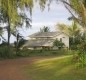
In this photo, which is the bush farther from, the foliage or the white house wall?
the white house wall

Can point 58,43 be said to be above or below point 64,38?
below

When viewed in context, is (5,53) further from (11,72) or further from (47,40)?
(47,40)

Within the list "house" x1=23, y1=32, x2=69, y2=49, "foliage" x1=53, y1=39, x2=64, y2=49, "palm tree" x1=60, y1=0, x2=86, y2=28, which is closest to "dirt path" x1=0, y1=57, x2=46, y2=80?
"palm tree" x1=60, y1=0, x2=86, y2=28

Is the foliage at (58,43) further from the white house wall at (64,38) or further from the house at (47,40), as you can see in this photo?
the white house wall at (64,38)

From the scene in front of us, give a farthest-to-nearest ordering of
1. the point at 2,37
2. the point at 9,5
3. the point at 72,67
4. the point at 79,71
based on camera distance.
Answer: the point at 2,37, the point at 72,67, the point at 79,71, the point at 9,5

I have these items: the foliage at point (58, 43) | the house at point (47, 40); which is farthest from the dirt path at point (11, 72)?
the house at point (47, 40)

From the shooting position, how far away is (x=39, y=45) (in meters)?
83.3

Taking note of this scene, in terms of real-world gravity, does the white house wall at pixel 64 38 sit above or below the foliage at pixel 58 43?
above

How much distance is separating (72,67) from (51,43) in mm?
58167

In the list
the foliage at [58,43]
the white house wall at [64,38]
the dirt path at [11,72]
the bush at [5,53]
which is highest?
the white house wall at [64,38]

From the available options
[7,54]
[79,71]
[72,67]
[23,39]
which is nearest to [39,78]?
[79,71]

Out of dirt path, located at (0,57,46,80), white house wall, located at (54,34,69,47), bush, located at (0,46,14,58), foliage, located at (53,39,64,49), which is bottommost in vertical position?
dirt path, located at (0,57,46,80)

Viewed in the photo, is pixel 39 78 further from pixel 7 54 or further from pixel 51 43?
pixel 51 43

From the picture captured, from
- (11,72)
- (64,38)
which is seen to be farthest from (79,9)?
(64,38)
